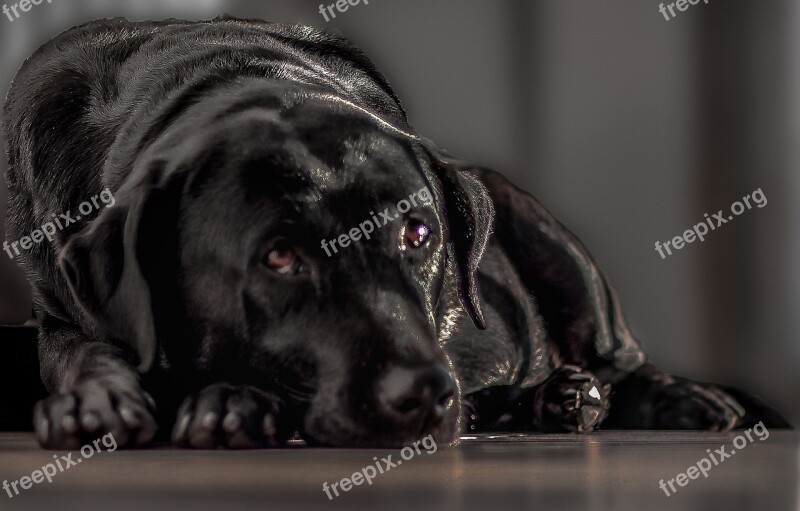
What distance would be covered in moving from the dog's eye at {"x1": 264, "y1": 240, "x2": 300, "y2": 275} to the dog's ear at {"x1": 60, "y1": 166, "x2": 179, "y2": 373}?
0.76ft

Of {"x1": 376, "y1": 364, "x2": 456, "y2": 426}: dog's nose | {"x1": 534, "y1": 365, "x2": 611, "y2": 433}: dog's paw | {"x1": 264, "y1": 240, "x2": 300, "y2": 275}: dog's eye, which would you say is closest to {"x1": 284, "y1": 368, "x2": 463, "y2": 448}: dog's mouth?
{"x1": 376, "y1": 364, "x2": 456, "y2": 426}: dog's nose

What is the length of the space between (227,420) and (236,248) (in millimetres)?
325

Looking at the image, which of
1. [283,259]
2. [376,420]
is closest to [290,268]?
[283,259]

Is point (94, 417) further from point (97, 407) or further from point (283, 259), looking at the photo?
point (283, 259)

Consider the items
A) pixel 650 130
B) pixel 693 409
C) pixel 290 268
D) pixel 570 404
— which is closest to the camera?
pixel 290 268

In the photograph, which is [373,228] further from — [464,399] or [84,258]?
[464,399]

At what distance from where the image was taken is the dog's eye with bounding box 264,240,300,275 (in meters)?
1.99

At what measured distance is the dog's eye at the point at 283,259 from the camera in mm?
1990

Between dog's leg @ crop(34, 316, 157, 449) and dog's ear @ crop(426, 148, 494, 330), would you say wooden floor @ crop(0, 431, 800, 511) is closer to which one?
dog's leg @ crop(34, 316, 157, 449)

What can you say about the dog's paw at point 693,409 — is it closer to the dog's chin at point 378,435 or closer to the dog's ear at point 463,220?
the dog's ear at point 463,220

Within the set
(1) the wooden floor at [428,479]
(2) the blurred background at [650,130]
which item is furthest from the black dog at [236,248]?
(2) the blurred background at [650,130]

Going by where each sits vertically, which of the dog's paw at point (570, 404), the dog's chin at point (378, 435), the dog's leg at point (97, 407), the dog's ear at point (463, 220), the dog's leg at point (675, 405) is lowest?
the dog's leg at point (675, 405)

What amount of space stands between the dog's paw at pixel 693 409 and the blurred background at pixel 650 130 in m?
1.47

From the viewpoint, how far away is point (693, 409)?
275 centimetres
